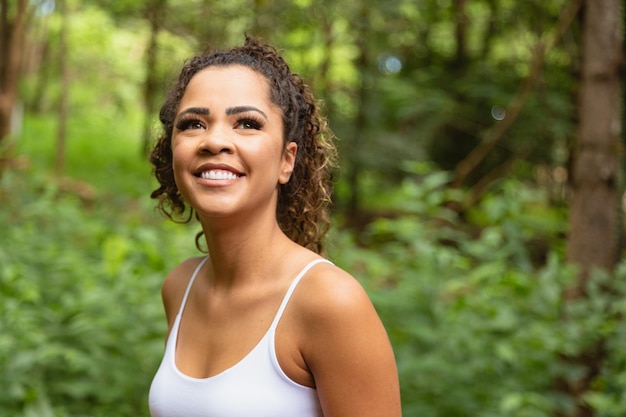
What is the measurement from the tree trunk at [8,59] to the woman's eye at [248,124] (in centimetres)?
596

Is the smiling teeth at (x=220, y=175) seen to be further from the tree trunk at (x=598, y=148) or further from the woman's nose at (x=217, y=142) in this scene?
the tree trunk at (x=598, y=148)

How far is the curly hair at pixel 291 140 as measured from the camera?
1.73 m

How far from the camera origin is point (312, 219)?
194cm

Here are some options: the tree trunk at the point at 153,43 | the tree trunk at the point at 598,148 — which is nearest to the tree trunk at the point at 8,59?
the tree trunk at the point at 153,43

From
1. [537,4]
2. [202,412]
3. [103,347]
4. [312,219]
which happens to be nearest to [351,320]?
[202,412]

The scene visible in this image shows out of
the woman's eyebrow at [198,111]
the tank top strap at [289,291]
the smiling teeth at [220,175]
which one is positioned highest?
the woman's eyebrow at [198,111]

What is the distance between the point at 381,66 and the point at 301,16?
4010 millimetres

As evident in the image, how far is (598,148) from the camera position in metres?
4.15

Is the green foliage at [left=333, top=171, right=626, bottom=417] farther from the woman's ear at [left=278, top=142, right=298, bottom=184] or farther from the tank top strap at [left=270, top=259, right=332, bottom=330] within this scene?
the tank top strap at [left=270, top=259, right=332, bottom=330]

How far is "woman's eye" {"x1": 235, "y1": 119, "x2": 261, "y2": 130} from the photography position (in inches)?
64.2

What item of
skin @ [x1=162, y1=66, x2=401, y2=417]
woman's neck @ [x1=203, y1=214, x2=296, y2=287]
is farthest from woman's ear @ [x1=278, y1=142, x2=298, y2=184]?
woman's neck @ [x1=203, y1=214, x2=296, y2=287]

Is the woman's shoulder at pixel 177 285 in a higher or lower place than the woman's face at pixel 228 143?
lower

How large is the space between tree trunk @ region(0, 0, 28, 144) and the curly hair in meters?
5.60

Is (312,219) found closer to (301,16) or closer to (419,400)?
(419,400)
